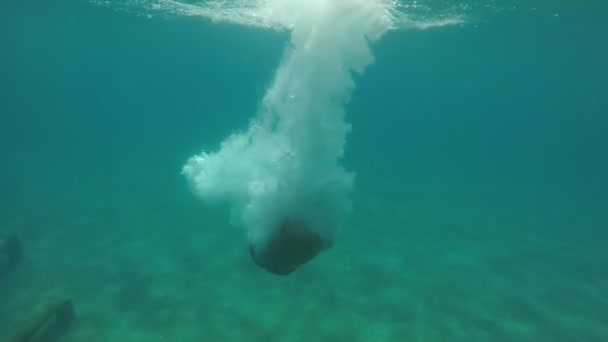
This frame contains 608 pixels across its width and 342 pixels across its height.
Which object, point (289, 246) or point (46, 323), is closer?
point (289, 246)

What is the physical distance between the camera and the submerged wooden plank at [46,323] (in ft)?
33.0

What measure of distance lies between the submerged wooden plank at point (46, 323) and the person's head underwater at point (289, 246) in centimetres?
746

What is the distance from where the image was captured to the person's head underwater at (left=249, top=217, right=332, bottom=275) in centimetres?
646

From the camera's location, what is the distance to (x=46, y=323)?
37.7 feet

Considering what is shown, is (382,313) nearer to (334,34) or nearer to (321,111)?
(321,111)

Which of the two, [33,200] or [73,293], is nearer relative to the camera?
[73,293]

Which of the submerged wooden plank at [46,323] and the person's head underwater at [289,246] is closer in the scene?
the person's head underwater at [289,246]

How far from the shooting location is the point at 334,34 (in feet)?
27.2

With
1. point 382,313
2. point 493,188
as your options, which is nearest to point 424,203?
point 493,188

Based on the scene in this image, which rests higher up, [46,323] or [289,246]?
[289,246]

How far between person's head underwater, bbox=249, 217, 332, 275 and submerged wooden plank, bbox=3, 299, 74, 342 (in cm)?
746

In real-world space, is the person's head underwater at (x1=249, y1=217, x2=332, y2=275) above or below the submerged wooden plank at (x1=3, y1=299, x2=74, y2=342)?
above

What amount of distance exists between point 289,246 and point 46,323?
936 cm

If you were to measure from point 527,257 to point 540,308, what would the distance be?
4.69 m
